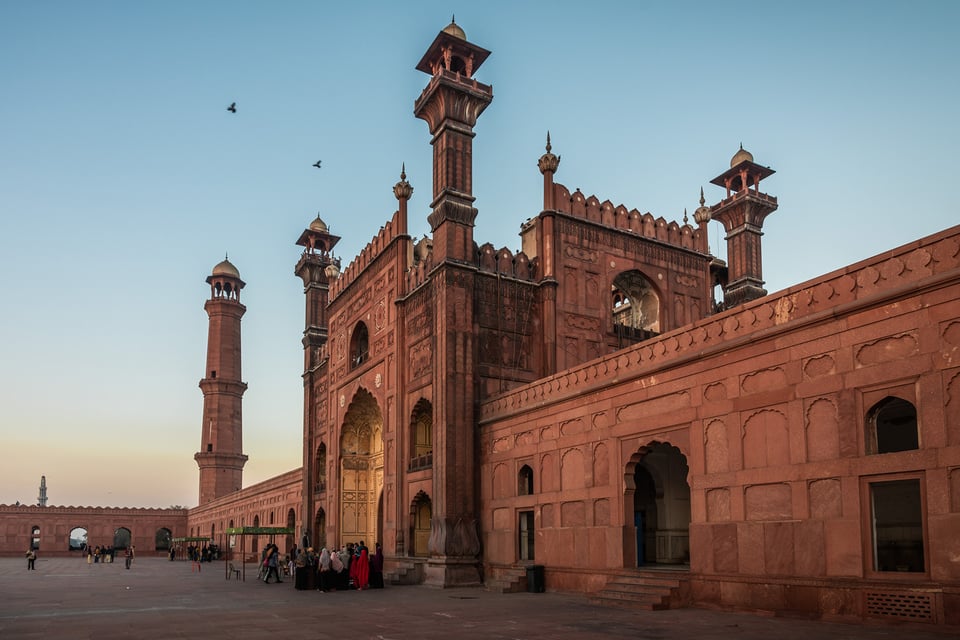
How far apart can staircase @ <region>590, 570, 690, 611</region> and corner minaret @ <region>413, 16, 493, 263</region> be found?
36.2 feet

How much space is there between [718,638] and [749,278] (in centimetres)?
2190

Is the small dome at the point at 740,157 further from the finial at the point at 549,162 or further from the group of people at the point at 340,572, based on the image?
the group of people at the point at 340,572

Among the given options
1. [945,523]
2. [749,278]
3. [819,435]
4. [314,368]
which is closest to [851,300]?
[819,435]

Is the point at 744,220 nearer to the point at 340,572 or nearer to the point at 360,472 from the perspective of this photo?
the point at 360,472

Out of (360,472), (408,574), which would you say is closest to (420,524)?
(408,574)

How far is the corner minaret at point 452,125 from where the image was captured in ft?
80.2

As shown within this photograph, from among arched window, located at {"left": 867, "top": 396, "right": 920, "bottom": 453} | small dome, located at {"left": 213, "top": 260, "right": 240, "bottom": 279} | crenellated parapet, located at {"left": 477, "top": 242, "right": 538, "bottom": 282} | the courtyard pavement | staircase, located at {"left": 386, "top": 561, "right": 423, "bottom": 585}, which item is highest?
small dome, located at {"left": 213, "top": 260, "right": 240, "bottom": 279}

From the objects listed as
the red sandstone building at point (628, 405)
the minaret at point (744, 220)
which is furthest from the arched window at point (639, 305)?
Answer: the minaret at point (744, 220)

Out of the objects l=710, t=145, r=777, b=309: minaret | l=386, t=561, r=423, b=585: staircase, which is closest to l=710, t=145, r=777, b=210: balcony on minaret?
l=710, t=145, r=777, b=309: minaret

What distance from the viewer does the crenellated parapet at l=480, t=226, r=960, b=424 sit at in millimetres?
11380

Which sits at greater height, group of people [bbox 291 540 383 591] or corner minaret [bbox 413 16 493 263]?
corner minaret [bbox 413 16 493 263]

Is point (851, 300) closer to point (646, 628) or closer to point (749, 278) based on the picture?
point (646, 628)

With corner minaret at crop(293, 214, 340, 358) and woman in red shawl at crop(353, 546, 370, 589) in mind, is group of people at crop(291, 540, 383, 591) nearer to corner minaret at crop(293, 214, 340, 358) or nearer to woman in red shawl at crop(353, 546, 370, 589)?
woman in red shawl at crop(353, 546, 370, 589)

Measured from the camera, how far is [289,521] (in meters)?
45.1
